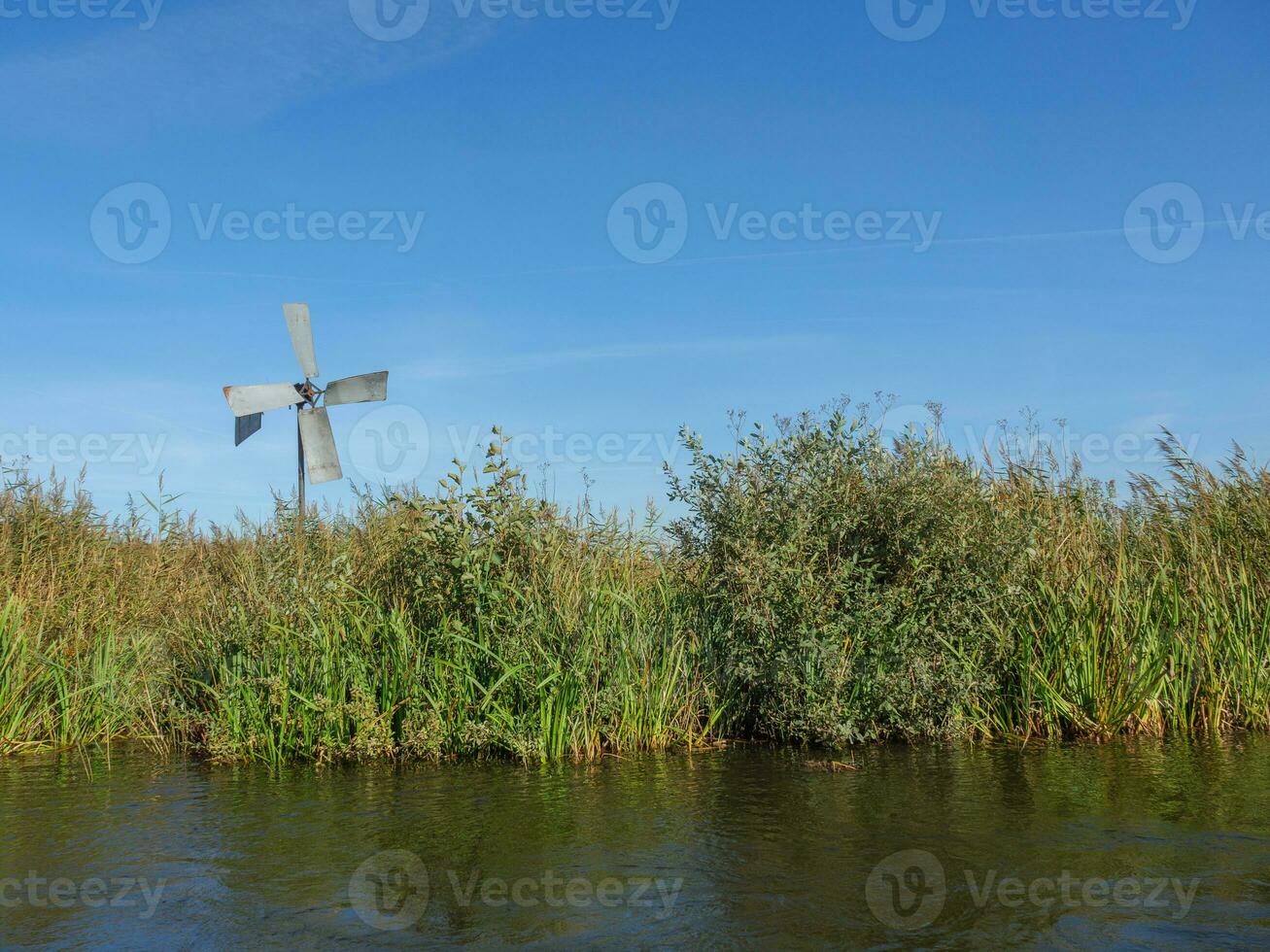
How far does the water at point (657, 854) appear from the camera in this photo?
6.00 m

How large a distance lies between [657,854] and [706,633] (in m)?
4.59

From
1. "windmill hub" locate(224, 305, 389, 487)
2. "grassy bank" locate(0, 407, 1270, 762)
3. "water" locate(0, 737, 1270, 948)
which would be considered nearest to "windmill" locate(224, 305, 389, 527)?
"windmill hub" locate(224, 305, 389, 487)

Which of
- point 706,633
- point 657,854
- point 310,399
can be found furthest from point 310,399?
point 657,854

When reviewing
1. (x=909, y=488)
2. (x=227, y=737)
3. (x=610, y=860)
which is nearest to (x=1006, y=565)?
(x=909, y=488)

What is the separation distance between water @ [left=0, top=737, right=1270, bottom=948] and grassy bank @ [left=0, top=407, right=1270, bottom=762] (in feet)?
2.48

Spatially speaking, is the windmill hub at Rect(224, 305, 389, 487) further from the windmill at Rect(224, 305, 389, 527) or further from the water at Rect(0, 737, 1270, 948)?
the water at Rect(0, 737, 1270, 948)

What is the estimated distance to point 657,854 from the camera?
7340 millimetres

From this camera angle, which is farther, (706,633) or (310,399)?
(310,399)

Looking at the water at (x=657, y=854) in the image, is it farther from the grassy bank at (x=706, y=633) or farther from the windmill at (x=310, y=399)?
the windmill at (x=310, y=399)

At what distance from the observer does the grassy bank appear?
1091 cm

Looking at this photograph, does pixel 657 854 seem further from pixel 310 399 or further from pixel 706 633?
pixel 310 399

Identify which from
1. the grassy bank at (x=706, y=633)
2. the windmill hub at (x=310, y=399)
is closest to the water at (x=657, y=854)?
the grassy bank at (x=706, y=633)

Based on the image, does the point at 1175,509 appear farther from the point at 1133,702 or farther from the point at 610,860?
the point at 610,860

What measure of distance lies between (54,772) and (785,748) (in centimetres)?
814
